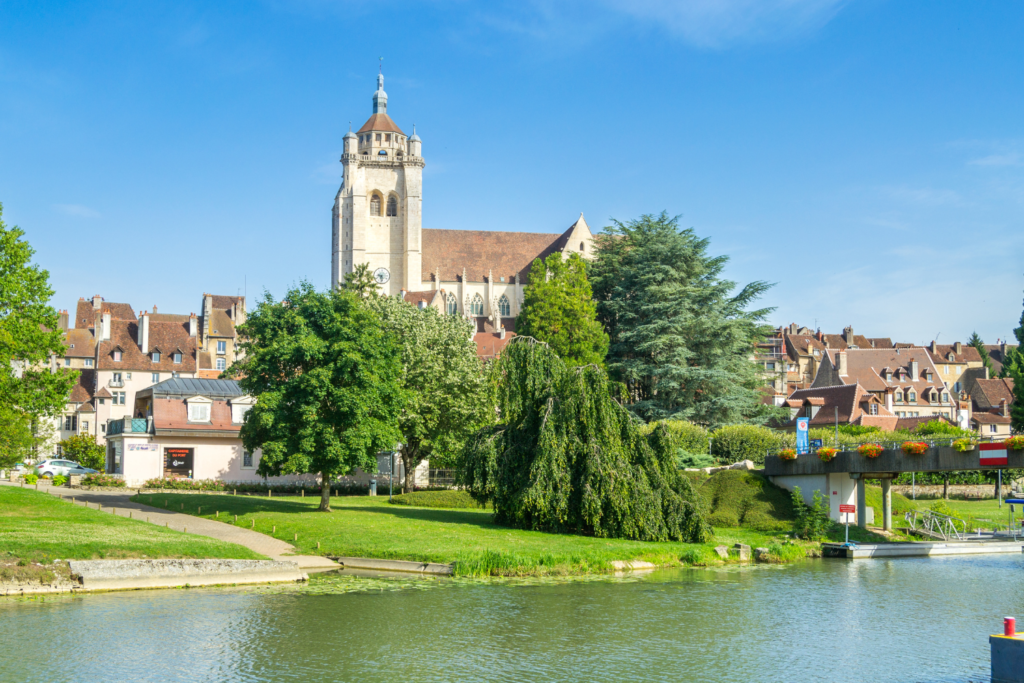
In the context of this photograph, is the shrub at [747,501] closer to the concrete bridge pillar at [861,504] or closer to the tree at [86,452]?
the concrete bridge pillar at [861,504]

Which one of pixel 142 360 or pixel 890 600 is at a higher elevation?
pixel 142 360

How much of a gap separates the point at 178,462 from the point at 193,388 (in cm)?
600

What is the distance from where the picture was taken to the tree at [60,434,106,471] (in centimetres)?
6055

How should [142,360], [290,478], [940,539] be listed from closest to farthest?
[940,539] → [290,478] → [142,360]

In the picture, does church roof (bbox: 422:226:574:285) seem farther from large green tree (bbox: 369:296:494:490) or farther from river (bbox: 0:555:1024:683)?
river (bbox: 0:555:1024:683)

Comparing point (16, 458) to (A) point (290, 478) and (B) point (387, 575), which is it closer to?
(A) point (290, 478)

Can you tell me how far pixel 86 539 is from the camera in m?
24.2

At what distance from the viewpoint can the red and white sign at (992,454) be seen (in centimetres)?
3159

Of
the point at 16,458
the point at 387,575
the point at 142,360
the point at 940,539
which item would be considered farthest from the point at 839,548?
the point at 142,360

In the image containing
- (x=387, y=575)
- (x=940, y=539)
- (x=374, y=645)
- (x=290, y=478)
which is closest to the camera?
(x=374, y=645)

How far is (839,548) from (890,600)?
11.5 m

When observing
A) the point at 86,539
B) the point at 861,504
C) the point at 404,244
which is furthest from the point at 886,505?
the point at 404,244

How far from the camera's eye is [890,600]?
23.5 m

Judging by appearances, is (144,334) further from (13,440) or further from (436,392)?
(436,392)
